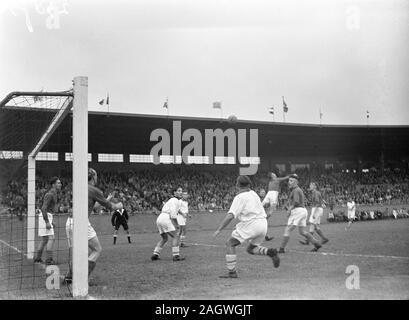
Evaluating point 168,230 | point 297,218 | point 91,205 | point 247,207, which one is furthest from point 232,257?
point 297,218

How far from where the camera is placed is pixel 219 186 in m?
43.6

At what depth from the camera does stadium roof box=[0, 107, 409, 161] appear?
134 ft

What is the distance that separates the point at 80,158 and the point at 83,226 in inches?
44.6

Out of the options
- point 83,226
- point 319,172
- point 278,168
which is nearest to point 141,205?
point 278,168

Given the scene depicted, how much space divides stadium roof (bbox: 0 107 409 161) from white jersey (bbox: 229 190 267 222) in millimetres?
26509

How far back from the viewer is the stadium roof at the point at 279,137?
40953mm

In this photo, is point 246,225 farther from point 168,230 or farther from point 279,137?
point 279,137

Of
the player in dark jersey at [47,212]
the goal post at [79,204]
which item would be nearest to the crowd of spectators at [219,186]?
the player in dark jersey at [47,212]

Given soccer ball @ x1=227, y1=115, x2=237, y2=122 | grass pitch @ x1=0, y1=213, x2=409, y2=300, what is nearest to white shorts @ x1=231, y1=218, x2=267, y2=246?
grass pitch @ x1=0, y1=213, x2=409, y2=300

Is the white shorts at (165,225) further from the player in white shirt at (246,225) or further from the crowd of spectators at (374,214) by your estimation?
the crowd of spectators at (374,214)

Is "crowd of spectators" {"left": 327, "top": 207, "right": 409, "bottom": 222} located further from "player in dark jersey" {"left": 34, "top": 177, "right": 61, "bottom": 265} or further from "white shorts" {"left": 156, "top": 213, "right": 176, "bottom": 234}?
"player in dark jersey" {"left": 34, "top": 177, "right": 61, "bottom": 265}

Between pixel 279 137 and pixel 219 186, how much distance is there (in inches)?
302

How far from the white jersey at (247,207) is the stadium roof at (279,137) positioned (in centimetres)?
2651
